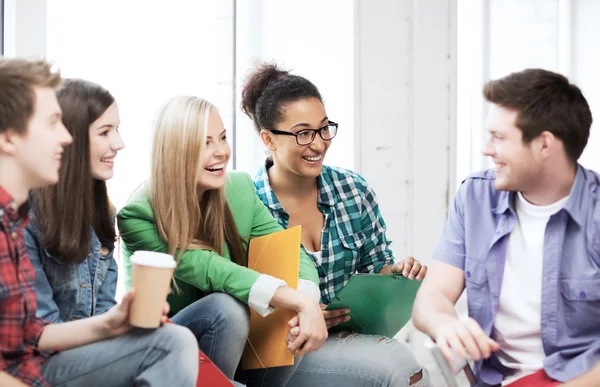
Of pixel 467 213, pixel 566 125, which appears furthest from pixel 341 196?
pixel 566 125

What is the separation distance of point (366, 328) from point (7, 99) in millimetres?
1245

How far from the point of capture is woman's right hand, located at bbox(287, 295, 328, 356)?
1873mm

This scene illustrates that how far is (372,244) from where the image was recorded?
2447 millimetres

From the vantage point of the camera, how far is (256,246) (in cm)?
211

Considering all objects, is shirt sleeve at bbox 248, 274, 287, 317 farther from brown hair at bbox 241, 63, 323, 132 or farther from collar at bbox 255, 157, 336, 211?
brown hair at bbox 241, 63, 323, 132

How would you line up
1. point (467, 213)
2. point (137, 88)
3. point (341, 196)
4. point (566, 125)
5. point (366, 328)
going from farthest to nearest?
point (137, 88)
point (341, 196)
point (366, 328)
point (467, 213)
point (566, 125)

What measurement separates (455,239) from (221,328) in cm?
58

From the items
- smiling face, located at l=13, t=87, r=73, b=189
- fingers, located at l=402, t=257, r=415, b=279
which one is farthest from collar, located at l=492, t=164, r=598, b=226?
smiling face, located at l=13, t=87, r=73, b=189

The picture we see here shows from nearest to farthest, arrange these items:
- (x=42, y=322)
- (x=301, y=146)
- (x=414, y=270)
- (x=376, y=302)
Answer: (x=42, y=322)
(x=376, y=302)
(x=414, y=270)
(x=301, y=146)

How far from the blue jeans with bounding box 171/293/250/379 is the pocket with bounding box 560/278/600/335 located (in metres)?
0.73

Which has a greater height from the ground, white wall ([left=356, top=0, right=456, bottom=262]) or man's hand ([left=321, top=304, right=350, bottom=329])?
white wall ([left=356, top=0, right=456, bottom=262])

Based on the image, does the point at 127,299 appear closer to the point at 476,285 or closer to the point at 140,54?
the point at 476,285

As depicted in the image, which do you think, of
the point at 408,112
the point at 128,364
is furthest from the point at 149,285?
the point at 408,112

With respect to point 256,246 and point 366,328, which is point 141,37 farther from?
point 366,328
